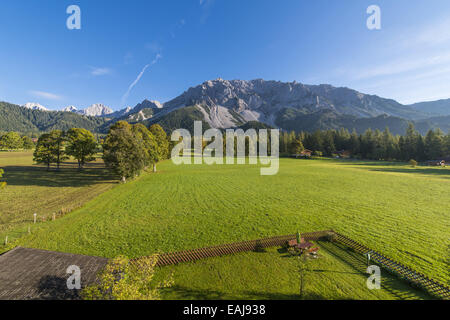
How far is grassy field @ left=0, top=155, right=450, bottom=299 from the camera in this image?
1273 cm

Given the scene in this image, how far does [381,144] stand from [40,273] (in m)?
151

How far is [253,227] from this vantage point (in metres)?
21.1

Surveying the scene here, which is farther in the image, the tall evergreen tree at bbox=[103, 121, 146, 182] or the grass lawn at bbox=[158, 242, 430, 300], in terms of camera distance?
the tall evergreen tree at bbox=[103, 121, 146, 182]

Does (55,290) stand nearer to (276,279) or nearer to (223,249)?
(223,249)

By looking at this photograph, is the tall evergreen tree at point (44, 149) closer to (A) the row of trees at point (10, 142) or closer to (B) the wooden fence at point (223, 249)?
(B) the wooden fence at point (223, 249)

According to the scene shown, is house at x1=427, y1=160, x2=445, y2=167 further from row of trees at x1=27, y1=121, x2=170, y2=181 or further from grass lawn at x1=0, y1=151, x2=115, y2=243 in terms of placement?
grass lawn at x1=0, y1=151, x2=115, y2=243

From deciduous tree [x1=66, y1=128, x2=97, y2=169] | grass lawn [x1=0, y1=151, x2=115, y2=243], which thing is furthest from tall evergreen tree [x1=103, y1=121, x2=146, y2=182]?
deciduous tree [x1=66, y1=128, x2=97, y2=169]

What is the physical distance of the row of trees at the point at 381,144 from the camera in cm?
9231

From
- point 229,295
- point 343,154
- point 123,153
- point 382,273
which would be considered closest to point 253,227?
point 229,295

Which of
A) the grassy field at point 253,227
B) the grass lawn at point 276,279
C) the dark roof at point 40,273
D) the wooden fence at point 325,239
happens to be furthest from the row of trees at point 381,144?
the dark roof at point 40,273

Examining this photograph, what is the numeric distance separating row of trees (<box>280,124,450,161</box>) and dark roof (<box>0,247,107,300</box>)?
131 m

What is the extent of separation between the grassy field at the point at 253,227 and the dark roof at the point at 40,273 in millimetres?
2791
